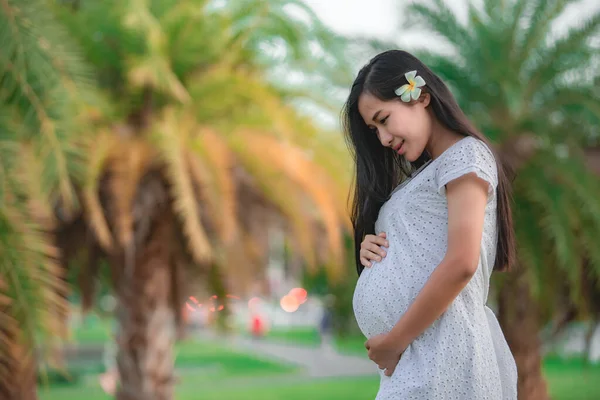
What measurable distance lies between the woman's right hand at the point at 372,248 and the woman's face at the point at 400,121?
216 millimetres

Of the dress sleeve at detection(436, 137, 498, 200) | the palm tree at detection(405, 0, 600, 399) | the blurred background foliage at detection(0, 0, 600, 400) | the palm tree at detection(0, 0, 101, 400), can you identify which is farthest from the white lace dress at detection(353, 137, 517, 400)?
the palm tree at detection(405, 0, 600, 399)

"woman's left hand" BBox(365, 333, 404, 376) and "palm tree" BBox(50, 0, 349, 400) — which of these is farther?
"palm tree" BBox(50, 0, 349, 400)

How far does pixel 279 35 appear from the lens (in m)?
6.64

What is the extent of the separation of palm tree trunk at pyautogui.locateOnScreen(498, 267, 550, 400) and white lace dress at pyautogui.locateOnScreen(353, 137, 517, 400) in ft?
18.6

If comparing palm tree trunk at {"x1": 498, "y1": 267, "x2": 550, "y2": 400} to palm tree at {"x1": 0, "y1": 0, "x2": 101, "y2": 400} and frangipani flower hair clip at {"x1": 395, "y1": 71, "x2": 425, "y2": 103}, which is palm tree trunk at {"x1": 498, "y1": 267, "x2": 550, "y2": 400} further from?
frangipani flower hair clip at {"x1": 395, "y1": 71, "x2": 425, "y2": 103}

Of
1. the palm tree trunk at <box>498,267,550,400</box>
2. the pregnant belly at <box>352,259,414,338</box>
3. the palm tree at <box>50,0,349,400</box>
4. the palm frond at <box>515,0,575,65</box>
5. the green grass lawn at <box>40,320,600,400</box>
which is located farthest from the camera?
the green grass lawn at <box>40,320,600,400</box>

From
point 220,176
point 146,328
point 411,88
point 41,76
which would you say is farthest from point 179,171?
point 411,88

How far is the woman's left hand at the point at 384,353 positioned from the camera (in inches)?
74.4

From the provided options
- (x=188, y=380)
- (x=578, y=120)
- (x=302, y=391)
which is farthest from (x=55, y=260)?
(x=188, y=380)

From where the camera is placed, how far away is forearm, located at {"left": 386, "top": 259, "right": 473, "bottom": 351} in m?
1.80

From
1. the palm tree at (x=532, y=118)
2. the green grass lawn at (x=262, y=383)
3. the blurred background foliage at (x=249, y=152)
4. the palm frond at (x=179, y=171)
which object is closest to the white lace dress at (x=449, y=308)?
the blurred background foliage at (x=249, y=152)

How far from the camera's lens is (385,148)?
219 cm

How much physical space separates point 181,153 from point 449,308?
4.44 metres

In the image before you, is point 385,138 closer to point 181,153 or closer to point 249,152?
point 181,153
